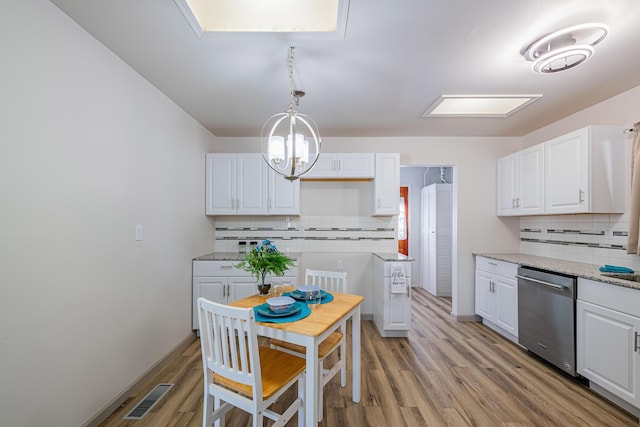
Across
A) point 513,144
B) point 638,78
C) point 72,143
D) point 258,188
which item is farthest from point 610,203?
point 72,143

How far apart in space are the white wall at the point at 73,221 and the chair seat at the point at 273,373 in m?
0.90

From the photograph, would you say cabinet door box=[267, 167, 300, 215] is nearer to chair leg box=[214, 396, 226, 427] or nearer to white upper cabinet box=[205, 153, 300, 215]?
white upper cabinet box=[205, 153, 300, 215]

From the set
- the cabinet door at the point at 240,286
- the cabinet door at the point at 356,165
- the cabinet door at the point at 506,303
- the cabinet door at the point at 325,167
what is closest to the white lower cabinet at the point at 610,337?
the cabinet door at the point at 506,303

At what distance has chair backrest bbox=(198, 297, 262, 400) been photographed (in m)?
1.34

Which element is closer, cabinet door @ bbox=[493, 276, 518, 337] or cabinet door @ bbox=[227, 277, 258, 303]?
cabinet door @ bbox=[493, 276, 518, 337]

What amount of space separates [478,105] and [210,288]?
3.57m

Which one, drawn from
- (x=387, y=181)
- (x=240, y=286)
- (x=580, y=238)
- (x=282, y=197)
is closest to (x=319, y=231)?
(x=282, y=197)

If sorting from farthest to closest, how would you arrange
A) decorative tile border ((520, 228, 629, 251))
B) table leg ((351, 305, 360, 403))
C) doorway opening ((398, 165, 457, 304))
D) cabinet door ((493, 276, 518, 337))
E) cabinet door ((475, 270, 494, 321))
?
1. doorway opening ((398, 165, 457, 304))
2. cabinet door ((475, 270, 494, 321))
3. cabinet door ((493, 276, 518, 337))
4. decorative tile border ((520, 228, 629, 251))
5. table leg ((351, 305, 360, 403))

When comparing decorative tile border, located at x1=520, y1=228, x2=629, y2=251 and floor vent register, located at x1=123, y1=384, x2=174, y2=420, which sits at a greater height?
decorative tile border, located at x1=520, y1=228, x2=629, y2=251

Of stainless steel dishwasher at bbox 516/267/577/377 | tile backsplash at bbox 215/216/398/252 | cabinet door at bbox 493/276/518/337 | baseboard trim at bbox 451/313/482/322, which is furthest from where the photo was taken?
tile backsplash at bbox 215/216/398/252

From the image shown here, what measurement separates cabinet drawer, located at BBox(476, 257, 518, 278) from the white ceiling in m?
1.65

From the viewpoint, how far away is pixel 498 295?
10.7 feet

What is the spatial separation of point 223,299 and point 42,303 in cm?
184

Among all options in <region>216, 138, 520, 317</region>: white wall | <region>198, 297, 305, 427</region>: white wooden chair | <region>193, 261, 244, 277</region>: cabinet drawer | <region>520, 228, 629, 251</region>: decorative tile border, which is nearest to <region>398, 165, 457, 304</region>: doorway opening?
<region>216, 138, 520, 317</region>: white wall
